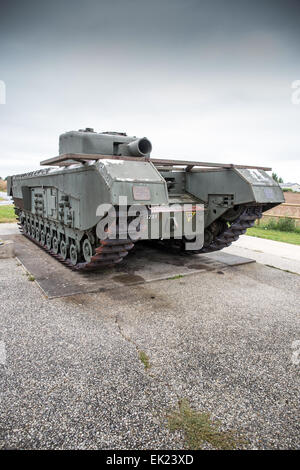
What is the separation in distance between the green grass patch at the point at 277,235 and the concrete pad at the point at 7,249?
26.5 ft

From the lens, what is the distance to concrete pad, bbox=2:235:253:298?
5.45m

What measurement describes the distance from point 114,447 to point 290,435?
120 cm

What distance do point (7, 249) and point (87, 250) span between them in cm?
378

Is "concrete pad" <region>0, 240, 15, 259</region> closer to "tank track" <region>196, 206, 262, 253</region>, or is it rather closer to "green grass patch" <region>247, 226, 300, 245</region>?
"tank track" <region>196, 206, 262, 253</region>

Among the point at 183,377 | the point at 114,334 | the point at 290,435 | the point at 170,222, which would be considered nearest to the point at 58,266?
the point at 170,222

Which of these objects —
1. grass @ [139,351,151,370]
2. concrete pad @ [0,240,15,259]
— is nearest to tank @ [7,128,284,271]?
concrete pad @ [0,240,15,259]

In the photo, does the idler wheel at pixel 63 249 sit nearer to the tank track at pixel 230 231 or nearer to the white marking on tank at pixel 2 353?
the tank track at pixel 230 231

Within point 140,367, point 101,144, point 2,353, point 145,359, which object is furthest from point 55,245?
point 140,367

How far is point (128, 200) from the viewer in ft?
15.0

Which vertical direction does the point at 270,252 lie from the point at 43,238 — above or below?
below

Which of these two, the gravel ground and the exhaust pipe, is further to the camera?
the exhaust pipe

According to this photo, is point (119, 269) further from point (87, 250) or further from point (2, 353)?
point (2, 353)

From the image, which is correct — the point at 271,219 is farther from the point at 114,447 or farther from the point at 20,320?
the point at 114,447

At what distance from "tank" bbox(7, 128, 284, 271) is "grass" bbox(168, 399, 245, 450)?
9.08ft
